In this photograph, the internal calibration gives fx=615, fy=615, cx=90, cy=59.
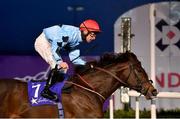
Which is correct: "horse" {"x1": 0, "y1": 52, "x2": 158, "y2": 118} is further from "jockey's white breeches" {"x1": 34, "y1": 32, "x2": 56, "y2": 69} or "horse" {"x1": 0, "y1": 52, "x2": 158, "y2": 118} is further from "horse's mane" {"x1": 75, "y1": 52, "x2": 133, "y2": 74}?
"jockey's white breeches" {"x1": 34, "y1": 32, "x2": 56, "y2": 69}

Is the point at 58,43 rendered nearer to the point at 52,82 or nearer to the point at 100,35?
the point at 52,82

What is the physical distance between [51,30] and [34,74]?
16.2 ft

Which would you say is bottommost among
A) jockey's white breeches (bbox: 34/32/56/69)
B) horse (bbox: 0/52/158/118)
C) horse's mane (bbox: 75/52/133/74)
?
horse (bbox: 0/52/158/118)

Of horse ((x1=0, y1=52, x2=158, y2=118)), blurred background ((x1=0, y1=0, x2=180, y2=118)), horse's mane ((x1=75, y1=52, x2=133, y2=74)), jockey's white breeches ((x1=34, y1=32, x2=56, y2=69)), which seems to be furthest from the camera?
blurred background ((x1=0, y1=0, x2=180, y2=118))

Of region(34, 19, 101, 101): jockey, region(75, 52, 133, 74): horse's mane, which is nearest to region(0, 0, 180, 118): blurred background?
region(75, 52, 133, 74): horse's mane

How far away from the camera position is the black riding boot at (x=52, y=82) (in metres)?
6.39

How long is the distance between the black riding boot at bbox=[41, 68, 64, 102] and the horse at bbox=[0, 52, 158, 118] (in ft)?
0.29

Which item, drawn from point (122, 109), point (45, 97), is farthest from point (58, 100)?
point (122, 109)

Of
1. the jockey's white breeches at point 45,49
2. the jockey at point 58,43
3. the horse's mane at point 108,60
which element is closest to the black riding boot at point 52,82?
the jockey at point 58,43

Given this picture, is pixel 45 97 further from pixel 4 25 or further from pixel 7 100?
pixel 4 25

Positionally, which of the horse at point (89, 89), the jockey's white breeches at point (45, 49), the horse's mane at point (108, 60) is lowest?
the horse at point (89, 89)

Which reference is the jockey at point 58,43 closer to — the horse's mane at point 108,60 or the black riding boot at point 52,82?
the black riding boot at point 52,82

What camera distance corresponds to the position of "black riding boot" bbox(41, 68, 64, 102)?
6.39 m

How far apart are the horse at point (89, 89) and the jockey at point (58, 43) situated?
6.1 inches
